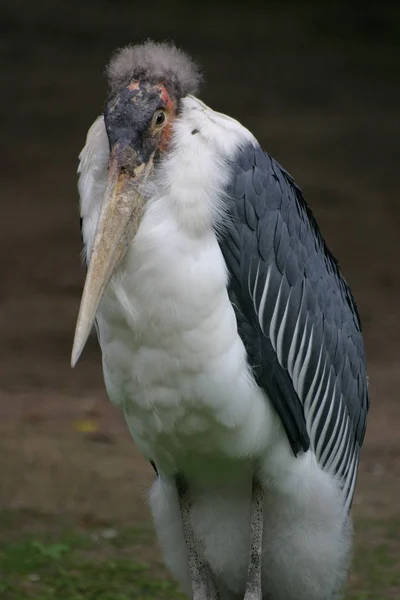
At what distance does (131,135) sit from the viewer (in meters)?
3.45

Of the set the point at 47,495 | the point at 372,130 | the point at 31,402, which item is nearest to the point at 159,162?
the point at 47,495

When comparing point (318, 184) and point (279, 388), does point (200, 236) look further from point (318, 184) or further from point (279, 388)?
point (318, 184)

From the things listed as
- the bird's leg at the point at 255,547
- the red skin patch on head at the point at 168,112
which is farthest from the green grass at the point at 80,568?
the red skin patch on head at the point at 168,112

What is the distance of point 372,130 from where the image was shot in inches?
464

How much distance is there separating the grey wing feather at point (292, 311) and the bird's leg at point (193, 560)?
0.37m

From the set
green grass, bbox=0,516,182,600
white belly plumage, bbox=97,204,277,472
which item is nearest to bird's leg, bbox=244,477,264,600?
white belly plumage, bbox=97,204,277,472

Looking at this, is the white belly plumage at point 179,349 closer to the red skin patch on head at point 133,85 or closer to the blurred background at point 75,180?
the red skin patch on head at point 133,85

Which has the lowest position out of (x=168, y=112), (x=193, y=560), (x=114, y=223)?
(x=193, y=560)

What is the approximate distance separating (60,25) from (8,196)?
394cm

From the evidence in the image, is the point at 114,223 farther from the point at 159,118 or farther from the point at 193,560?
the point at 193,560

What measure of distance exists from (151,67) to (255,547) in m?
1.42

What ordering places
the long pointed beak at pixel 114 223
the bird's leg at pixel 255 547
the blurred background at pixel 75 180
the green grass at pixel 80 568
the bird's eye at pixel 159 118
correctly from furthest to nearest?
the blurred background at pixel 75 180
the green grass at pixel 80 568
the bird's leg at pixel 255 547
the bird's eye at pixel 159 118
the long pointed beak at pixel 114 223

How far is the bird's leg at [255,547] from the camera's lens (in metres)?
3.80

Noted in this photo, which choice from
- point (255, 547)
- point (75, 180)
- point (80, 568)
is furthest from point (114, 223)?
point (75, 180)
